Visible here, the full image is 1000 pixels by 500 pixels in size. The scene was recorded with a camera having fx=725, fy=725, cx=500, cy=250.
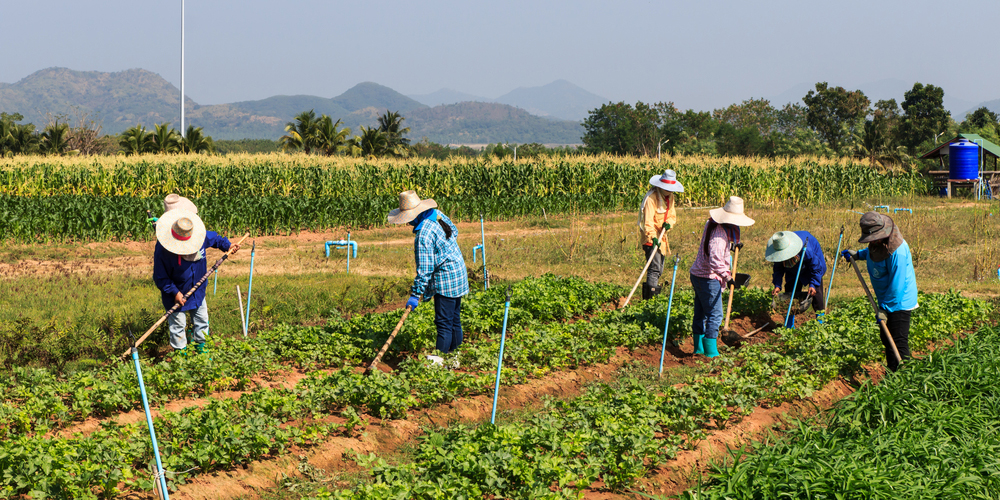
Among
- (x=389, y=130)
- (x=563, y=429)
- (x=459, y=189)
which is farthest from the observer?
(x=389, y=130)

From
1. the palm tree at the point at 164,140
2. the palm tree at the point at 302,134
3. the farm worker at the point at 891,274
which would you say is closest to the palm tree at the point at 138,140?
the palm tree at the point at 164,140

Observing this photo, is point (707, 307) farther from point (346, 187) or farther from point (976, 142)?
point (976, 142)

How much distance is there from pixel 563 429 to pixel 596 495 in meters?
0.84

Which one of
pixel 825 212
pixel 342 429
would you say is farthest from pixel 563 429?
pixel 825 212

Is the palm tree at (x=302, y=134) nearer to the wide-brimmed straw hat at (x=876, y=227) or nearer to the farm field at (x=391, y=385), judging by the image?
the farm field at (x=391, y=385)

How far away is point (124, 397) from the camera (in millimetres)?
6059

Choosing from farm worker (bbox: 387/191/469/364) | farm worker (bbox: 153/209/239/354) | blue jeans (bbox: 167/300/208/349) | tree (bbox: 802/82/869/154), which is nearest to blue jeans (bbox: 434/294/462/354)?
farm worker (bbox: 387/191/469/364)

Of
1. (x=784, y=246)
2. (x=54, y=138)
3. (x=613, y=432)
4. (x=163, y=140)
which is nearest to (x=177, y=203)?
(x=613, y=432)

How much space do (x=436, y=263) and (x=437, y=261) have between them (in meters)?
0.02

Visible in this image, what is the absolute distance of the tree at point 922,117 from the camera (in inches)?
2085

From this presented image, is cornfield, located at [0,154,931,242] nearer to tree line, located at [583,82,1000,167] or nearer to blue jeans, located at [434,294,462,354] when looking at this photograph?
tree line, located at [583,82,1000,167]

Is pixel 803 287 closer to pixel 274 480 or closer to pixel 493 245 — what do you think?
pixel 274 480

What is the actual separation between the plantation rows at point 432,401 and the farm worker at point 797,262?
46 centimetres

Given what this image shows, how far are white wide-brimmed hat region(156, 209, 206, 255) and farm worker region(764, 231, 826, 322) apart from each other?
614cm
